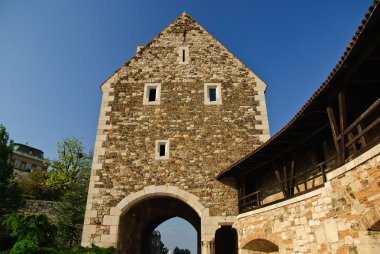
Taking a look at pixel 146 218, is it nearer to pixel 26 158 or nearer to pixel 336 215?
pixel 336 215

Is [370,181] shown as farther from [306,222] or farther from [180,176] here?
[180,176]

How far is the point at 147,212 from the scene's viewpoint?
40.0 feet

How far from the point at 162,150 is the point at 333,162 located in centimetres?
566

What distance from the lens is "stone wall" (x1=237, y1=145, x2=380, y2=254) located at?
3959 millimetres

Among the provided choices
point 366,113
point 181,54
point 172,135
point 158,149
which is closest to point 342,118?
point 366,113

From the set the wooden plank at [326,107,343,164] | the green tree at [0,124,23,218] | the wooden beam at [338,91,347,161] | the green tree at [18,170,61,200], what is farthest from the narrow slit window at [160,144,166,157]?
the green tree at [18,170,61,200]

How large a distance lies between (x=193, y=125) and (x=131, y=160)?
103 inches

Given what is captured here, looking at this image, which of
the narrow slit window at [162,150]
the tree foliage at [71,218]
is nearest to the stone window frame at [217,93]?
the narrow slit window at [162,150]

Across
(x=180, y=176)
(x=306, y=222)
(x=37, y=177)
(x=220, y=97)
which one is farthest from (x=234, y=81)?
(x=37, y=177)

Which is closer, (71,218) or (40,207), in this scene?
(71,218)

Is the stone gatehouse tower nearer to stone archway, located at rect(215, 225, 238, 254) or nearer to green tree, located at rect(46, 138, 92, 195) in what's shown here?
stone archway, located at rect(215, 225, 238, 254)

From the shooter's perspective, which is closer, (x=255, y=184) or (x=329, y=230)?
(x=329, y=230)

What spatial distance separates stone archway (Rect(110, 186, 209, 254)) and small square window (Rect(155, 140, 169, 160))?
109 cm

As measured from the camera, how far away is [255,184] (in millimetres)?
9688
